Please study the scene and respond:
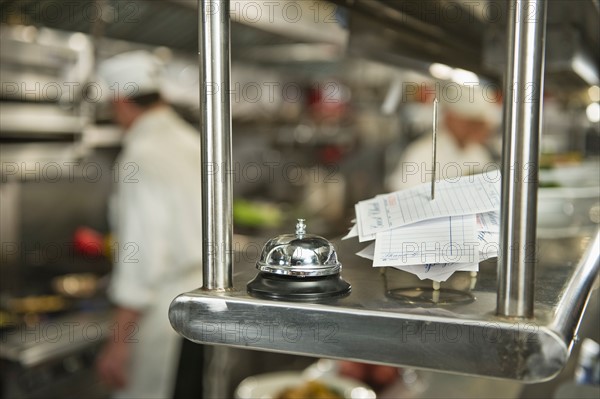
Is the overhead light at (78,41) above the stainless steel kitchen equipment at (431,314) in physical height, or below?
above

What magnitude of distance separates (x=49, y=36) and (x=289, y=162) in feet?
11.2

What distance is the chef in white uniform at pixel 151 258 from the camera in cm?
300

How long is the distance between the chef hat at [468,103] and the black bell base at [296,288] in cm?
368

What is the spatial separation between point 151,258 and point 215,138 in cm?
233

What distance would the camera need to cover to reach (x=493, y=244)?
76cm

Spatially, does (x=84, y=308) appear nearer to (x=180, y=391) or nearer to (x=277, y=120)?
(x=180, y=391)

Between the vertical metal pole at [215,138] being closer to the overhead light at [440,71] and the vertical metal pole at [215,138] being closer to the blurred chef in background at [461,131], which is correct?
the overhead light at [440,71]

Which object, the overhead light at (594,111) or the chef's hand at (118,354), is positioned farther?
the overhead light at (594,111)

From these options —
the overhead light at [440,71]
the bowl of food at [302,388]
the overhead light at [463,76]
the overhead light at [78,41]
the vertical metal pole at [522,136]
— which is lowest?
the bowl of food at [302,388]

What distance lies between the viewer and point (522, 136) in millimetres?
592

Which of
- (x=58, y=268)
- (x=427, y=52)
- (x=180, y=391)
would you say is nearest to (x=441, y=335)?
(x=427, y=52)

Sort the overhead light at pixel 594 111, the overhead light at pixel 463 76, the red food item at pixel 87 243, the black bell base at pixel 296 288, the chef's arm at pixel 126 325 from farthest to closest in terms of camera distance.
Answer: the overhead light at pixel 594 111 < the red food item at pixel 87 243 < the chef's arm at pixel 126 325 < the overhead light at pixel 463 76 < the black bell base at pixel 296 288

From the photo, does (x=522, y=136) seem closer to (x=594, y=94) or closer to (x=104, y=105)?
(x=104, y=105)

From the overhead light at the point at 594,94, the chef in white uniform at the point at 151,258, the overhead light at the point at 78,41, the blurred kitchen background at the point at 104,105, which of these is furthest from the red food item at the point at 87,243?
the overhead light at the point at 594,94
